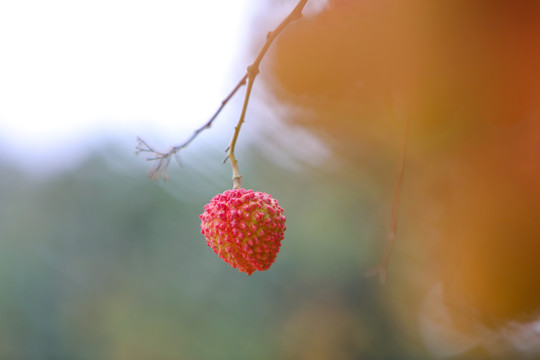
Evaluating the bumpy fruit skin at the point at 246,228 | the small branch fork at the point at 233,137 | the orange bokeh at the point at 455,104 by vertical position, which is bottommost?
the bumpy fruit skin at the point at 246,228

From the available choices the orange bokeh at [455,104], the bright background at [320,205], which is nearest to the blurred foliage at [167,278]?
the bright background at [320,205]

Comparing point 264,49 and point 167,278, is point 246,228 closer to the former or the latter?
point 264,49

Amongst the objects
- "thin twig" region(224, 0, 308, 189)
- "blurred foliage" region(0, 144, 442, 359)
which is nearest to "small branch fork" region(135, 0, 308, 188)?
"thin twig" region(224, 0, 308, 189)

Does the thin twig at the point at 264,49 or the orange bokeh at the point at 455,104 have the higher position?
the orange bokeh at the point at 455,104

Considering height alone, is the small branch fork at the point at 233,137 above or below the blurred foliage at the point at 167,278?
below

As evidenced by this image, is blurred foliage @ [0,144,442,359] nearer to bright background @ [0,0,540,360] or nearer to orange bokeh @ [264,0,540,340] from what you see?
bright background @ [0,0,540,360]

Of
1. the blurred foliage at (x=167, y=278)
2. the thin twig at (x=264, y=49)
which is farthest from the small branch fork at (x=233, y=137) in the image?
the blurred foliage at (x=167, y=278)

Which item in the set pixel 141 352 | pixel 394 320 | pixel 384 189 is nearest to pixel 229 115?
pixel 384 189

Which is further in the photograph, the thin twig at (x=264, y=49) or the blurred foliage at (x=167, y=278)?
the blurred foliage at (x=167, y=278)

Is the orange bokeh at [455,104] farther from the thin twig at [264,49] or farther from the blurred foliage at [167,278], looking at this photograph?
the blurred foliage at [167,278]

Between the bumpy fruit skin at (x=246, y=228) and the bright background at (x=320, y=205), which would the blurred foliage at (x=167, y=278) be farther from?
the bumpy fruit skin at (x=246, y=228)
